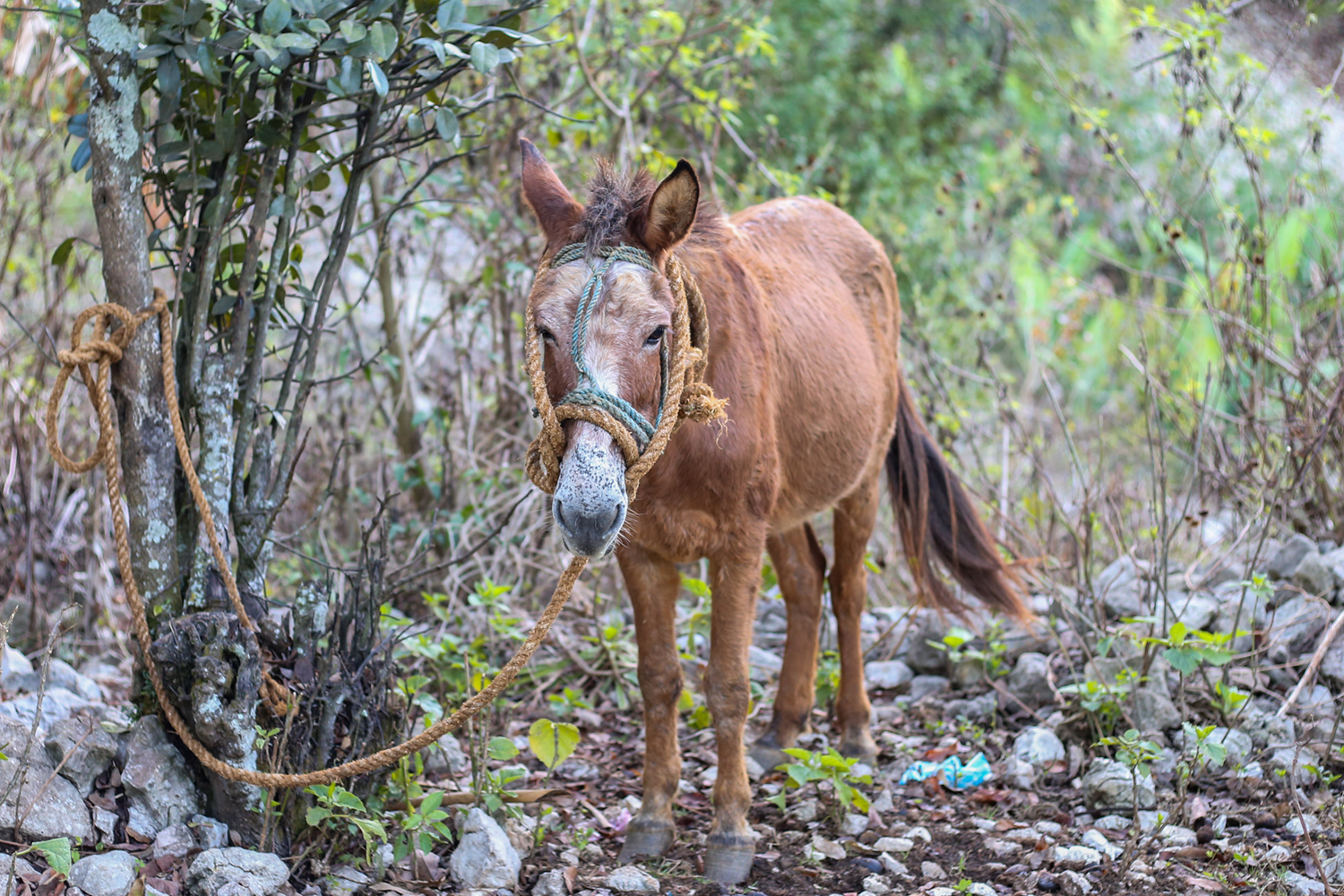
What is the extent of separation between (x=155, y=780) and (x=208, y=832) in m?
0.20

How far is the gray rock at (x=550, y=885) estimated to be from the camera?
119 inches

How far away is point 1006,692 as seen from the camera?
4.29 meters

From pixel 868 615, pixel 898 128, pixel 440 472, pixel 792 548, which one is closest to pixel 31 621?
pixel 440 472

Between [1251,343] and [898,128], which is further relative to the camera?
[898,128]

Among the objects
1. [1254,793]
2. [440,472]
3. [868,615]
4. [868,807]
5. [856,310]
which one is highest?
[856,310]

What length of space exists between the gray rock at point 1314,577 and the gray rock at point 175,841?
419 centimetres

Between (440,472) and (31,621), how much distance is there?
1.91 metres

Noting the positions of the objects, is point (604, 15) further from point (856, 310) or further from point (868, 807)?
point (868, 807)

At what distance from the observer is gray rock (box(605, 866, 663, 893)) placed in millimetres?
3105

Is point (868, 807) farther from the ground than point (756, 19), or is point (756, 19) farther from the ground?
point (756, 19)

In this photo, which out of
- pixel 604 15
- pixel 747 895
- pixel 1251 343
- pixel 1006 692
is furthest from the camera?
pixel 604 15

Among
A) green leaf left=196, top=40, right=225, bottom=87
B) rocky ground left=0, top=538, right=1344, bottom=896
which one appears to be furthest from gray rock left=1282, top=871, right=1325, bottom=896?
green leaf left=196, top=40, right=225, bottom=87

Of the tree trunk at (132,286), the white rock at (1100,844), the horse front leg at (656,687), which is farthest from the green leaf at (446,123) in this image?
the white rock at (1100,844)

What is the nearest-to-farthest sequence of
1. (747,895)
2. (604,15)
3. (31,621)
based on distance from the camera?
(747,895) < (31,621) < (604,15)
